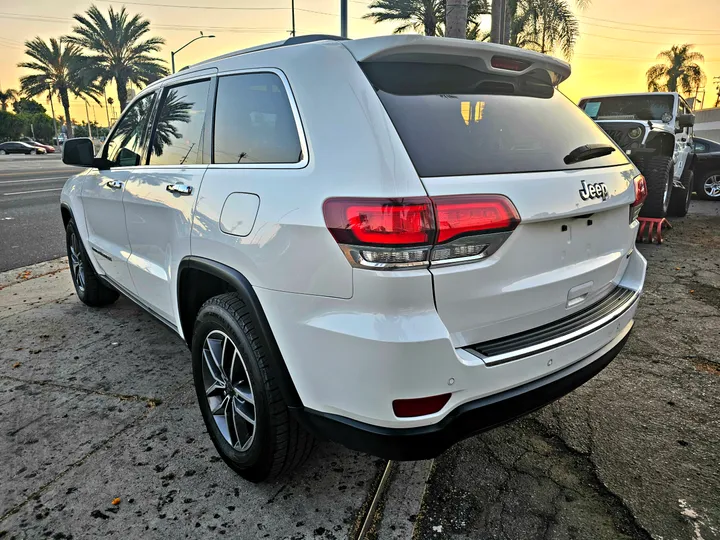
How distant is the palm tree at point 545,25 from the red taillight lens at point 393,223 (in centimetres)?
1933

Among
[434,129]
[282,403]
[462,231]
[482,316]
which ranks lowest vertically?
[282,403]

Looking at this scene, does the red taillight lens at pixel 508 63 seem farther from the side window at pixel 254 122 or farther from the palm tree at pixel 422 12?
the palm tree at pixel 422 12

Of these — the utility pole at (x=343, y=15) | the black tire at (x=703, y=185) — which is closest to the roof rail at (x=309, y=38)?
the black tire at (x=703, y=185)

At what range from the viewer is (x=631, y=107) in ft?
30.2

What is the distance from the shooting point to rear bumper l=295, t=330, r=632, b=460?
1771mm

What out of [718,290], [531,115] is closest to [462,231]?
[531,115]

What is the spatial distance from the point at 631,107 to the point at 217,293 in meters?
9.03

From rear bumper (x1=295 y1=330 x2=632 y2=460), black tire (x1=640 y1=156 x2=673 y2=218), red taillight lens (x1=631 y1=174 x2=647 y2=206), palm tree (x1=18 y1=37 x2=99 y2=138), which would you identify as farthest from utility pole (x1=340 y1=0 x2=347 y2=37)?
palm tree (x1=18 y1=37 x2=99 y2=138)

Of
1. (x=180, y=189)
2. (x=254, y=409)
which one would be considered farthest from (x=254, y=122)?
(x=254, y=409)

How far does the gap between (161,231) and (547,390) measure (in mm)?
2069

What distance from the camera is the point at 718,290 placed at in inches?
200

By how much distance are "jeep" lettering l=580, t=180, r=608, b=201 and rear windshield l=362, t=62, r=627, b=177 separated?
10cm

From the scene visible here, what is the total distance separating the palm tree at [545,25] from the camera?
18.6m

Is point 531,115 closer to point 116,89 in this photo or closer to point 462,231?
point 462,231
